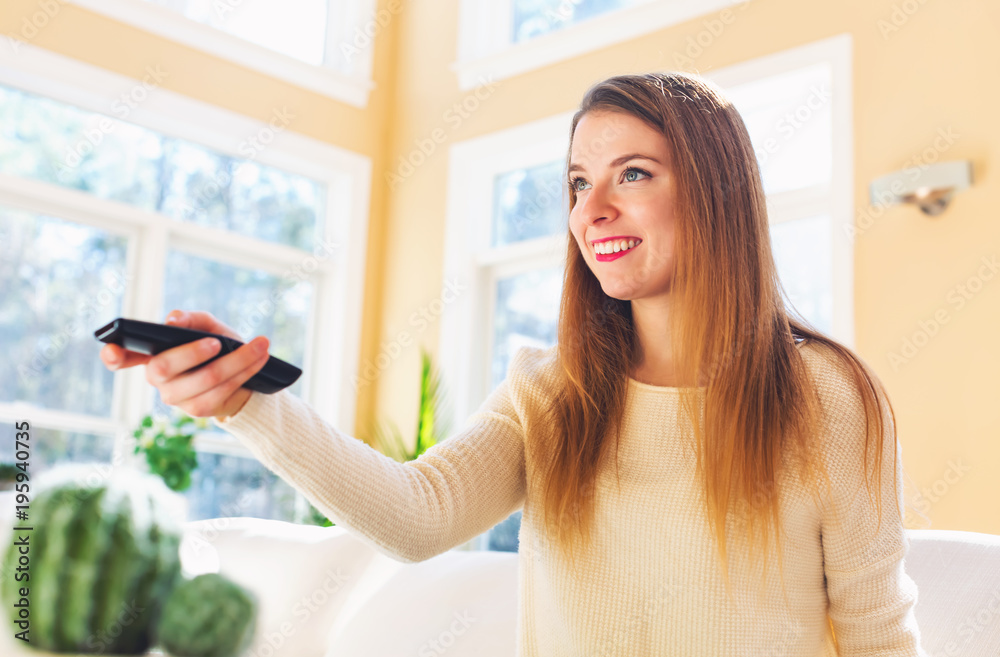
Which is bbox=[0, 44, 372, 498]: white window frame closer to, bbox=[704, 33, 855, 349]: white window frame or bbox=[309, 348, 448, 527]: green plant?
bbox=[309, 348, 448, 527]: green plant

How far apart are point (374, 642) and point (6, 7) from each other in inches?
132

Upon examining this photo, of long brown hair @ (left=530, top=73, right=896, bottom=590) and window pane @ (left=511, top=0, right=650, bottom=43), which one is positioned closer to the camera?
long brown hair @ (left=530, top=73, right=896, bottom=590)

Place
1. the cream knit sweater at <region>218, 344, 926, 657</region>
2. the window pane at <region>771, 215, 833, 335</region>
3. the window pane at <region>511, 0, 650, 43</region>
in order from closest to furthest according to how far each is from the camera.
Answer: the cream knit sweater at <region>218, 344, 926, 657</region> → the window pane at <region>771, 215, 833, 335</region> → the window pane at <region>511, 0, 650, 43</region>

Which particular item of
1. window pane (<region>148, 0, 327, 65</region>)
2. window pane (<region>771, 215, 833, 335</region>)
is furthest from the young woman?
window pane (<region>148, 0, 327, 65</region>)

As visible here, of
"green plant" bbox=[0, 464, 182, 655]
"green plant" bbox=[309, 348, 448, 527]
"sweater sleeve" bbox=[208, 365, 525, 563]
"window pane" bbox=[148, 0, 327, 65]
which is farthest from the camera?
"window pane" bbox=[148, 0, 327, 65]

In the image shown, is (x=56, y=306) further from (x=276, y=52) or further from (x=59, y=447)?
(x=276, y=52)

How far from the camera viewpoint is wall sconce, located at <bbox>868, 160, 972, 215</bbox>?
299 centimetres

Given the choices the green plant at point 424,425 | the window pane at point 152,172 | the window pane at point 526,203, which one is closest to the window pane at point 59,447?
the window pane at point 152,172

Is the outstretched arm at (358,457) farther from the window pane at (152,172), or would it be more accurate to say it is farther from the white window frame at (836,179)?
the window pane at (152,172)

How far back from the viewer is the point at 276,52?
14.9 feet

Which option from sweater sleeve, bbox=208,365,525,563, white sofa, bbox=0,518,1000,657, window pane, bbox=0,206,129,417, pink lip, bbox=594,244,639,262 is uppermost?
window pane, bbox=0,206,129,417

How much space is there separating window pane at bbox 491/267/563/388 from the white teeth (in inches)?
124

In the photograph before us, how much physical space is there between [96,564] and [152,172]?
4128 millimetres

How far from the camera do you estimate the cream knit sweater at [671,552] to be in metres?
1.19
